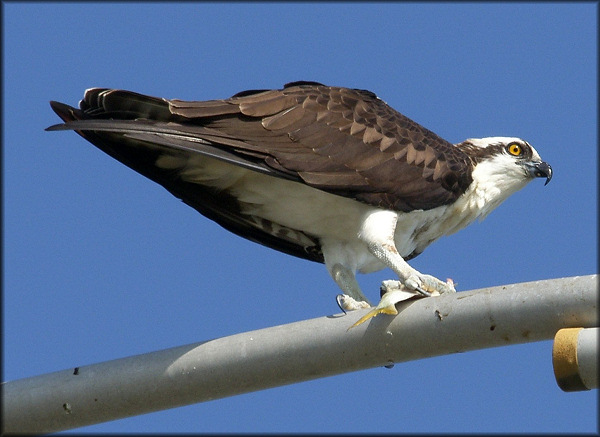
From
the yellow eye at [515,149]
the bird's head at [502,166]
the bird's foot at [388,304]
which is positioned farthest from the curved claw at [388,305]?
the yellow eye at [515,149]

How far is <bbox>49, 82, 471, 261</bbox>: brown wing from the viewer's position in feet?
20.1

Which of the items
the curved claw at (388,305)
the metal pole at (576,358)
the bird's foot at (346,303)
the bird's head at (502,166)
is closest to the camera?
the metal pole at (576,358)

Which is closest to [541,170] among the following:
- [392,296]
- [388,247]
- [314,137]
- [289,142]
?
[388,247]

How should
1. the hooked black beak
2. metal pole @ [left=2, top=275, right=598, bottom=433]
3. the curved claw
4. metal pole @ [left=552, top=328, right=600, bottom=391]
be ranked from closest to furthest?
metal pole @ [left=552, top=328, right=600, bottom=391]
metal pole @ [left=2, top=275, right=598, bottom=433]
the curved claw
the hooked black beak

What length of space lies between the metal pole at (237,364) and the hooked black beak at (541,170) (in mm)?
3319

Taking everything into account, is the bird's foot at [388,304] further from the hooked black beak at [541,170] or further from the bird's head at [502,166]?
the hooked black beak at [541,170]

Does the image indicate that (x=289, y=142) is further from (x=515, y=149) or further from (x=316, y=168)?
(x=515, y=149)

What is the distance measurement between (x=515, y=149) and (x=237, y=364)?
4.01 m

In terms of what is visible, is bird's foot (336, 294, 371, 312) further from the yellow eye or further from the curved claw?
the yellow eye

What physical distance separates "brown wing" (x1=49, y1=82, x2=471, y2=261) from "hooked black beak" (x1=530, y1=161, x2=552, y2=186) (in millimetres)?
645

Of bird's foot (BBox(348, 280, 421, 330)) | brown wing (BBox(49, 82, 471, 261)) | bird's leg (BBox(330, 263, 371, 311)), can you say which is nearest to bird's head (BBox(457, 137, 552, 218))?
brown wing (BBox(49, 82, 471, 261))

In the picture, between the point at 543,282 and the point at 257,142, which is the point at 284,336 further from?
the point at 257,142

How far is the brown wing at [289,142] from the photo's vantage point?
6125 mm

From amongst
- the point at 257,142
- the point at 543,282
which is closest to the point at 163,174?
the point at 257,142
